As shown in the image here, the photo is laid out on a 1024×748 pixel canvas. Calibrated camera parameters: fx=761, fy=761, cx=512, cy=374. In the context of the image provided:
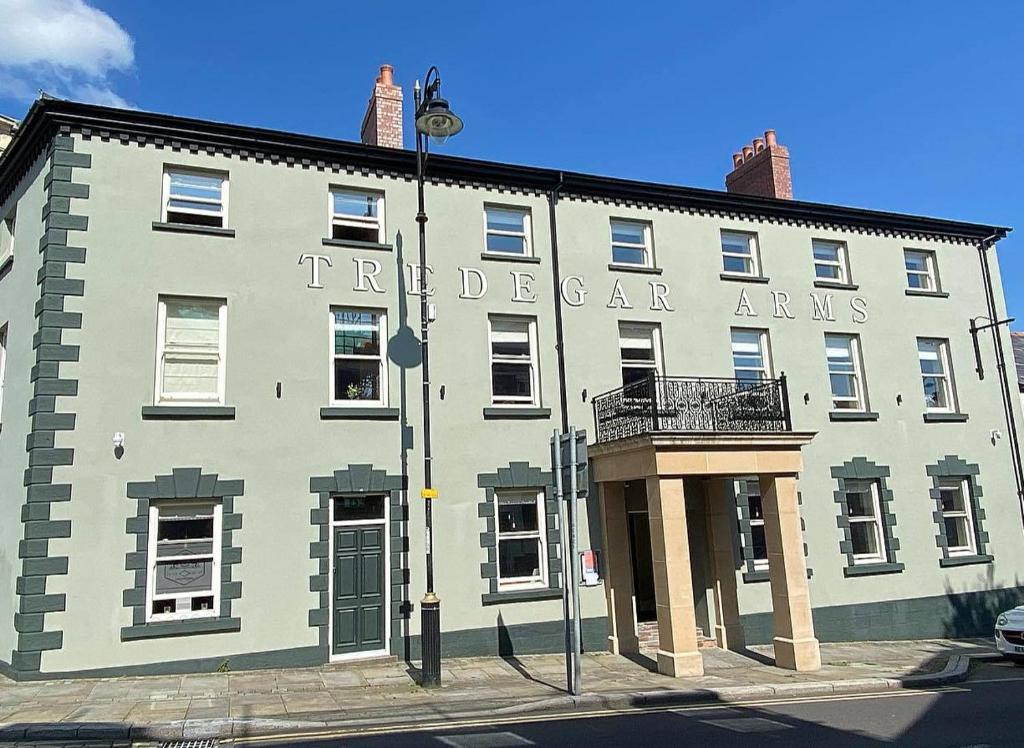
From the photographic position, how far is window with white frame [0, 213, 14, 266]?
50.8ft

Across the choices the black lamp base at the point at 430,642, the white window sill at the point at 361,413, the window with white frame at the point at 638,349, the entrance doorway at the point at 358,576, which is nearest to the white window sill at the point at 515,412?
the white window sill at the point at 361,413

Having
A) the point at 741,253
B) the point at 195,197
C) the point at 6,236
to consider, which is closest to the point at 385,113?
the point at 195,197

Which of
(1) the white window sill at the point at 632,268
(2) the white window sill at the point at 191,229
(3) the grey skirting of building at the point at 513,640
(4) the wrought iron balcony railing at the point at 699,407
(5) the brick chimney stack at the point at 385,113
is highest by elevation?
(5) the brick chimney stack at the point at 385,113

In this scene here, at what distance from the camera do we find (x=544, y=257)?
53.0 feet

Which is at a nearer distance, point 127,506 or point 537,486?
point 127,506

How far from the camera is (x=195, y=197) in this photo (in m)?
13.8

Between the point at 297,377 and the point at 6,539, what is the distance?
17.9ft

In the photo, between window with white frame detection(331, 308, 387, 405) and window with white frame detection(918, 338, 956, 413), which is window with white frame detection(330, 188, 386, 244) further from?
window with white frame detection(918, 338, 956, 413)

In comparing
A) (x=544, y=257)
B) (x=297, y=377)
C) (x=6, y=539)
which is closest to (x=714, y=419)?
(x=544, y=257)

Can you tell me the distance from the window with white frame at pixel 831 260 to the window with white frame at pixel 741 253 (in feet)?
5.72

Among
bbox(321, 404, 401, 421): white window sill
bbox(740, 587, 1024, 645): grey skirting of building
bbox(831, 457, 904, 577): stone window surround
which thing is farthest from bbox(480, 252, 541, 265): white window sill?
bbox(740, 587, 1024, 645): grey skirting of building

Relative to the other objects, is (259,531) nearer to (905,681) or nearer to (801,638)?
(801,638)

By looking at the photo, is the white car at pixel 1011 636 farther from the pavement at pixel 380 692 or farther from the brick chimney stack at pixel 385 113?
the brick chimney stack at pixel 385 113

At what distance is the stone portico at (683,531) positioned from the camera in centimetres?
1293
